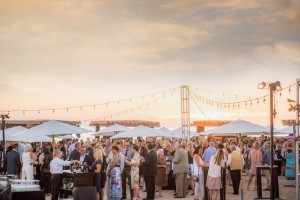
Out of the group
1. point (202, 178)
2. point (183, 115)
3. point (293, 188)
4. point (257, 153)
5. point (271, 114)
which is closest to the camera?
point (271, 114)

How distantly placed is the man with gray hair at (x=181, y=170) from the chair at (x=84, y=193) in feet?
13.0

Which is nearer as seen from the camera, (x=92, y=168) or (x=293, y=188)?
(x=92, y=168)

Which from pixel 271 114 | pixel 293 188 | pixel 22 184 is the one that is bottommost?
pixel 293 188

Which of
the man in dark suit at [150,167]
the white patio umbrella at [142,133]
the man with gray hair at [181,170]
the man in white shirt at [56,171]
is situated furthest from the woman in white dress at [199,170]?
the white patio umbrella at [142,133]

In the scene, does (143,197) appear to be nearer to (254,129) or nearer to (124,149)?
(124,149)

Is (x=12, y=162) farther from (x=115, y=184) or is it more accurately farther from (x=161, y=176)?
(x=161, y=176)

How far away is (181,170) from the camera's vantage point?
13711 millimetres

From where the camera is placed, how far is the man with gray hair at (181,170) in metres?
13.7

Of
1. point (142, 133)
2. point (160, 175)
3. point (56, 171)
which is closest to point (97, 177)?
point (56, 171)

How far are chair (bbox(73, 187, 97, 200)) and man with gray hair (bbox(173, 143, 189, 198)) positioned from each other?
3.97 metres

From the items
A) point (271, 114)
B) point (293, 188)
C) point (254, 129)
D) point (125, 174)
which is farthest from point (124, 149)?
point (271, 114)

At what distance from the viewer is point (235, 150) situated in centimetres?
1575

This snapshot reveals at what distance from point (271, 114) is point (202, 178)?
8.91 feet

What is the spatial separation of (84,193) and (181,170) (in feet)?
14.0
